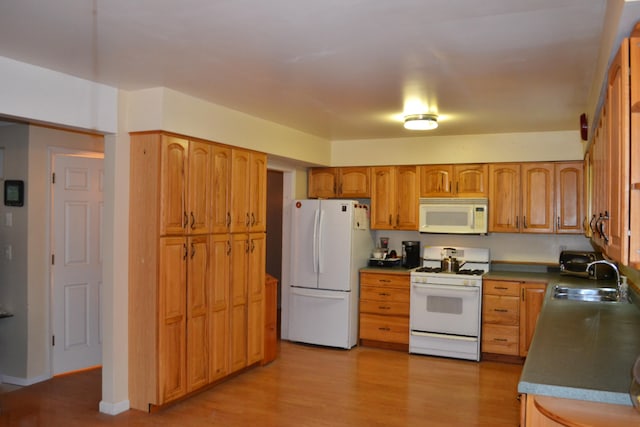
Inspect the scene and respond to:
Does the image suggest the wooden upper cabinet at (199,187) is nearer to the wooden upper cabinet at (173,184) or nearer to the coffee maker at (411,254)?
the wooden upper cabinet at (173,184)

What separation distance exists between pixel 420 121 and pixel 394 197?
1.63 metres

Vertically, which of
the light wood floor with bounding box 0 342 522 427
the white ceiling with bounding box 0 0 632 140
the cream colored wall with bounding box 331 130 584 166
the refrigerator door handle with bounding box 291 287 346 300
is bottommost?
the light wood floor with bounding box 0 342 522 427

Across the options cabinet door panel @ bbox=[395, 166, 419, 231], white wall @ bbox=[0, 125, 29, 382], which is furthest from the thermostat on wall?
cabinet door panel @ bbox=[395, 166, 419, 231]

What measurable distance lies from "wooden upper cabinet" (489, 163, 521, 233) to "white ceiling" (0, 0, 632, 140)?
1.30 metres

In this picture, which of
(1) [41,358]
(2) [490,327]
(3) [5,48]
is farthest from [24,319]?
(2) [490,327]

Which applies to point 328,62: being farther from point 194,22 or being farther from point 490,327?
point 490,327

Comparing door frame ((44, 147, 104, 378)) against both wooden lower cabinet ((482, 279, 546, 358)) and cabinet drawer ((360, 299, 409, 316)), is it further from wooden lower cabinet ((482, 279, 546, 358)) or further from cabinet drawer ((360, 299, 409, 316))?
wooden lower cabinet ((482, 279, 546, 358))

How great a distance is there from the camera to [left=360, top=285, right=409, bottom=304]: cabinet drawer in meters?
5.77

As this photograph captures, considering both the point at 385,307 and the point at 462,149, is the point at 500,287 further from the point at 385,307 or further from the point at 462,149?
the point at 462,149

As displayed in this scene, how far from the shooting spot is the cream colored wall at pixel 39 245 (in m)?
4.39

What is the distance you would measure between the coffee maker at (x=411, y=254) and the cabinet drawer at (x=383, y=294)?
0.45m

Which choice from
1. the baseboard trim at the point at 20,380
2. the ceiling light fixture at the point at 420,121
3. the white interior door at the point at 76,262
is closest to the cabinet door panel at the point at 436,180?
the ceiling light fixture at the point at 420,121

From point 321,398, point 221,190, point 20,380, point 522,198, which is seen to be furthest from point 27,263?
point 522,198

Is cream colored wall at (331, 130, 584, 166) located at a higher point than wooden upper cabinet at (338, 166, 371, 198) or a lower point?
higher
